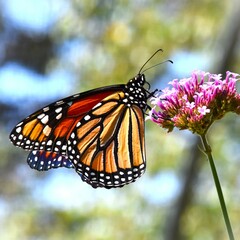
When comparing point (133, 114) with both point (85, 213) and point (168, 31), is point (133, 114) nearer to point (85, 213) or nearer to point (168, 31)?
point (168, 31)

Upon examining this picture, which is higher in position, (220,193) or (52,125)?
(52,125)

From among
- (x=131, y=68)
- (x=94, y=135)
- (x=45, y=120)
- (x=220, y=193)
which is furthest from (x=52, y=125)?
(x=131, y=68)

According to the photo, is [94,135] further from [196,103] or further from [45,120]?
[196,103]

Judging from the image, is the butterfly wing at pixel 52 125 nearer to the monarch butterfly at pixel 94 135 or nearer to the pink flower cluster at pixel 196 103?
the monarch butterfly at pixel 94 135

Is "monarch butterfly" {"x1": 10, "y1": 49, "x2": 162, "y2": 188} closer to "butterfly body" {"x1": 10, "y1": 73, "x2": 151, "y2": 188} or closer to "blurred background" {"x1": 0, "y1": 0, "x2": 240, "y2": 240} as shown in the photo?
"butterfly body" {"x1": 10, "y1": 73, "x2": 151, "y2": 188}

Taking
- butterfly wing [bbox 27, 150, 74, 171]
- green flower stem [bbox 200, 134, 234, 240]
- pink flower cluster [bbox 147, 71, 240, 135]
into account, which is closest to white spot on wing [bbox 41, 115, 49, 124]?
butterfly wing [bbox 27, 150, 74, 171]

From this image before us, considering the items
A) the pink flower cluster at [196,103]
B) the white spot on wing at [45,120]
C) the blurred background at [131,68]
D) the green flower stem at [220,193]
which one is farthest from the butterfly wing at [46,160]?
the blurred background at [131,68]

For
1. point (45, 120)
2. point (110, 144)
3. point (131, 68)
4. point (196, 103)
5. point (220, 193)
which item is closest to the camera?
point (220, 193)
